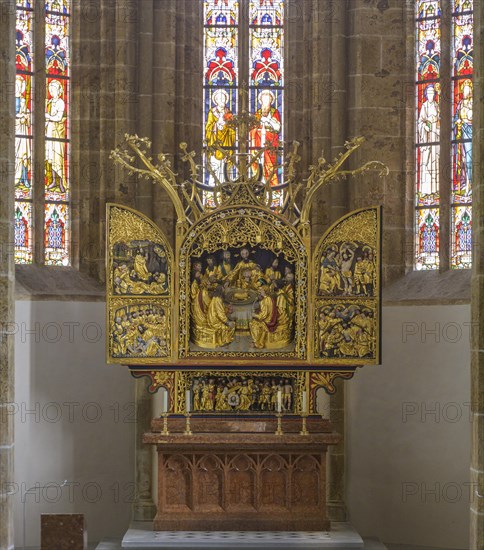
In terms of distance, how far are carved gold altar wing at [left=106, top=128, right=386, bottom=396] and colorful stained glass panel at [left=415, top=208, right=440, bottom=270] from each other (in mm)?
2103

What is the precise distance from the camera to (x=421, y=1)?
53.6 feet

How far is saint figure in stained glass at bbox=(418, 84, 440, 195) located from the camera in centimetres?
1612

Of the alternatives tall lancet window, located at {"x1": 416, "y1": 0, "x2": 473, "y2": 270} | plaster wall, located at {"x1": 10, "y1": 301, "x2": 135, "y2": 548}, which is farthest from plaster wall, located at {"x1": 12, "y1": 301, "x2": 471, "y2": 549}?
tall lancet window, located at {"x1": 416, "y1": 0, "x2": 473, "y2": 270}

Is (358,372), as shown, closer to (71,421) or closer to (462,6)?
(71,421)

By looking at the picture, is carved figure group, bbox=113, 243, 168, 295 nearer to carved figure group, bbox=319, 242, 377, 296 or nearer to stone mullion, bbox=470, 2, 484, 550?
carved figure group, bbox=319, 242, 377, 296

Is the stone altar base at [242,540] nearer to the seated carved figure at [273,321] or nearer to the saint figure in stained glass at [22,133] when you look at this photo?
the seated carved figure at [273,321]

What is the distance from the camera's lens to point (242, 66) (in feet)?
54.9

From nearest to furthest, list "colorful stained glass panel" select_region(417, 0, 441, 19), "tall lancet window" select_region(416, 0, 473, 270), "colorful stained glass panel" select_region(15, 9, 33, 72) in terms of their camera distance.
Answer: "tall lancet window" select_region(416, 0, 473, 270)
"colorful stained glass panel" select_region(15, 9, 33, 72)
"colorful stained glass panel" select_region(417, 0, 441, 19)

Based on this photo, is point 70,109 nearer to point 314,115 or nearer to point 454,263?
point 314,115

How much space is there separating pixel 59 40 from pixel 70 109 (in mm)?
847

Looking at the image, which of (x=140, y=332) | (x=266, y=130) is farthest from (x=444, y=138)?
(x=140, y=332)

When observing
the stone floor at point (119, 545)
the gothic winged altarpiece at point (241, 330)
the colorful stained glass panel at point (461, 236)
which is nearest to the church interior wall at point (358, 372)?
the colorful stained glass panel at point (461, 236)

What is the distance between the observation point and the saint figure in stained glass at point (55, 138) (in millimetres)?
16078

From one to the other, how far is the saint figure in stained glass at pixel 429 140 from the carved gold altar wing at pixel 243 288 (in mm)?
2163
